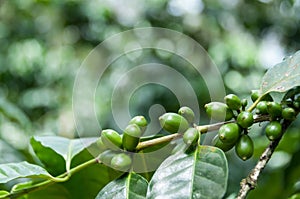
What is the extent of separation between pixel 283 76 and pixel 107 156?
0.25 meters

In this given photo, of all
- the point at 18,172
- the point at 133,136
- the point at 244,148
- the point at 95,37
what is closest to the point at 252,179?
the point at 244,148

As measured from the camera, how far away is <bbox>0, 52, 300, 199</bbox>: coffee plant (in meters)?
0.48

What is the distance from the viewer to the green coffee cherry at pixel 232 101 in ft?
1.82

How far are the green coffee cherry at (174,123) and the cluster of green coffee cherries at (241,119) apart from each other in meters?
0.04

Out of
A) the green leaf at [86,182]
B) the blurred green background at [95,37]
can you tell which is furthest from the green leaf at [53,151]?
the blurred green background at [95,37]

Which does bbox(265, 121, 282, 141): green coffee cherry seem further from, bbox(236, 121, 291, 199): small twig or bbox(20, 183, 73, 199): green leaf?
bbox(20, 183, 73, 199): green leaf

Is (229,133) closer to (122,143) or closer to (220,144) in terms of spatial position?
(220,144)

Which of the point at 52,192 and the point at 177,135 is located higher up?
the point at 177,135

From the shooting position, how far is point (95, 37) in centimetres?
349

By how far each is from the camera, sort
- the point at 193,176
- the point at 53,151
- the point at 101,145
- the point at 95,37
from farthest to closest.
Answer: the point at 95,37
the point at 53,151
the point at 101,145
the point at 193,176

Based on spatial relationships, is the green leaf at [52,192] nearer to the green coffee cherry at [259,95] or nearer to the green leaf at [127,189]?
the green leaf at [127,189]

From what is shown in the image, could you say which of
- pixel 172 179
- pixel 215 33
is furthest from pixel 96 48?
pixel 172 179

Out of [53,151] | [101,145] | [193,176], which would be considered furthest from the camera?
[53,151]

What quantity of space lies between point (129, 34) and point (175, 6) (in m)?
0.49
